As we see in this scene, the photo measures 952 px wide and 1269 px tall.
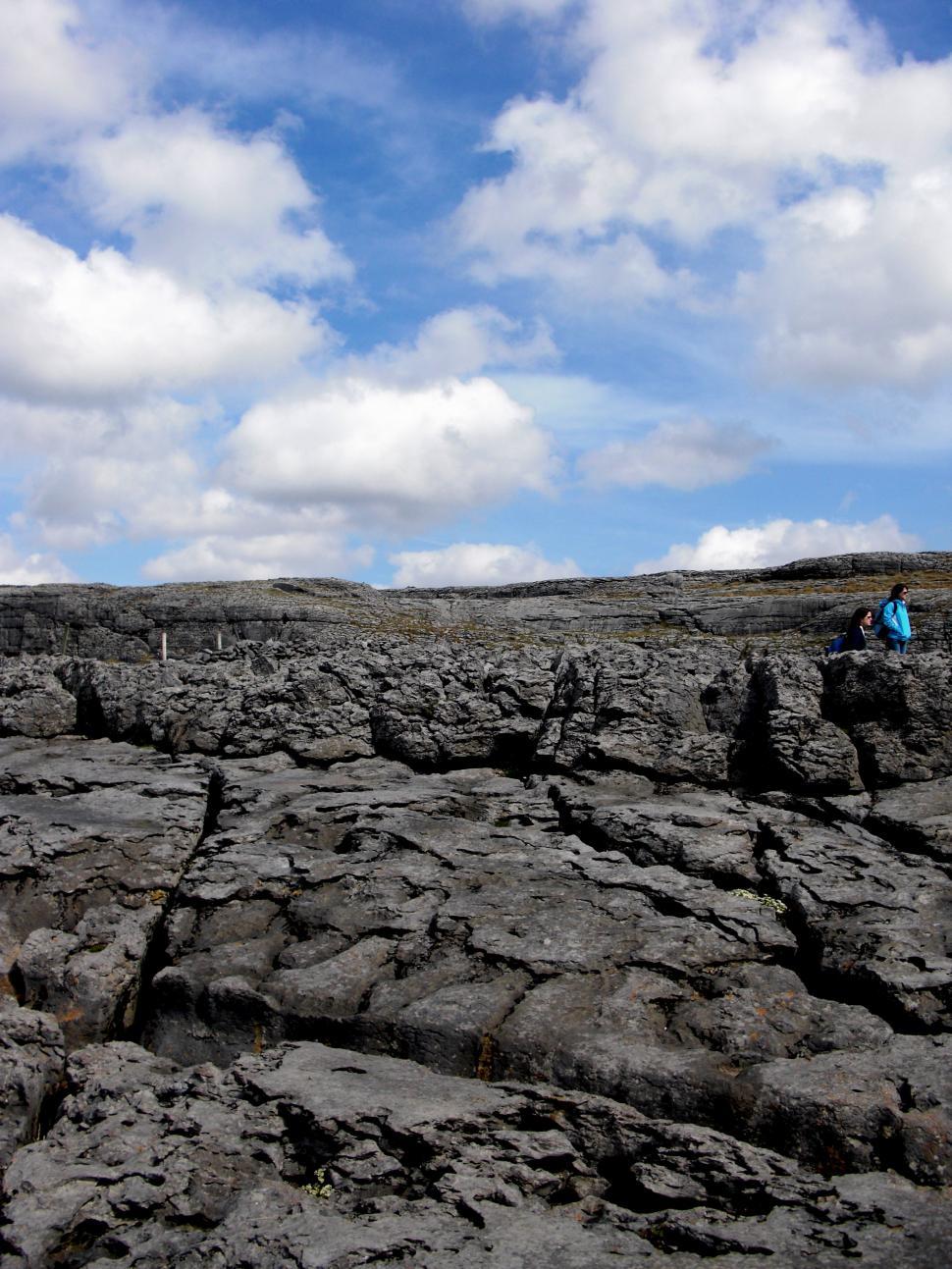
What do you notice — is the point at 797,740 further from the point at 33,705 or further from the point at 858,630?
the point at 33,705

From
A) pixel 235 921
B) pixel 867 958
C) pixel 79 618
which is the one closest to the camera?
pixel 867 958

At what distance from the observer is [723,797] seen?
11.4 m

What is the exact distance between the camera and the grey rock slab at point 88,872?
908cm

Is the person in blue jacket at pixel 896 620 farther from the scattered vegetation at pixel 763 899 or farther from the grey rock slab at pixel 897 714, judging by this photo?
the scattered vegetation at pixel 763 899

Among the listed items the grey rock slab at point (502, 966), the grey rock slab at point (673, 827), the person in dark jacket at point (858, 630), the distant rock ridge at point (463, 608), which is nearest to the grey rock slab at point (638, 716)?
the grey rock slab at point (673, 827)

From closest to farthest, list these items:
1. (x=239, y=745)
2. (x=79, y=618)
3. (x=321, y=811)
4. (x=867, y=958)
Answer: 1. (x=867, y=958)
2. (x=321, y=811)
3. (x=239, y=745)
4. (x=79, y=618)

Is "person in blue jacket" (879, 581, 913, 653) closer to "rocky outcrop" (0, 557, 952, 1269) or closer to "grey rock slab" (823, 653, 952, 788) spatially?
"grey rock slab" (823, 653, 952, 788)

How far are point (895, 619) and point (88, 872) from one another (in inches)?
478

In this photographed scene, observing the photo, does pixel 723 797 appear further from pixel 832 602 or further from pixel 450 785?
pixel 832 602

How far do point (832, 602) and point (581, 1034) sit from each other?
26949 millimetres

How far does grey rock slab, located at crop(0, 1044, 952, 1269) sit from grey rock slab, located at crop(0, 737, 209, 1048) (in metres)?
1.88

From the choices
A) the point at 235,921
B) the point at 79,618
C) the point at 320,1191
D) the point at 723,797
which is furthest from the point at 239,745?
the point at 79,618

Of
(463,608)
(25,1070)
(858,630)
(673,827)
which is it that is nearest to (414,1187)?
(25,1070)

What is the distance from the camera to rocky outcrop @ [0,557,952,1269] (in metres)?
6.10
